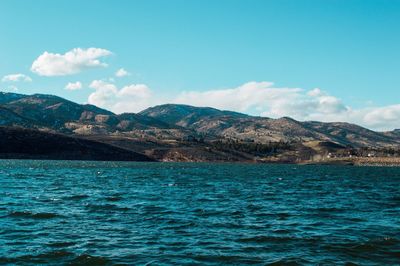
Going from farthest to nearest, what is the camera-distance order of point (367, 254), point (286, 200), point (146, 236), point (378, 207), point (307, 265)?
point (286, 200)
point (378, 207)
point (146, 236)
point (367, 254)
point (307, 265)

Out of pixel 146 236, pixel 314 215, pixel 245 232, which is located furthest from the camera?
pixel 314 215

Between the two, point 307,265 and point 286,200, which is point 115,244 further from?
point 286,200

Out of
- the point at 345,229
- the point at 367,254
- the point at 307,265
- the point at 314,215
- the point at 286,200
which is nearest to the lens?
the point at 307,265

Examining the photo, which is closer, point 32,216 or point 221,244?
point 221,244

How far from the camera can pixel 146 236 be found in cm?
3384

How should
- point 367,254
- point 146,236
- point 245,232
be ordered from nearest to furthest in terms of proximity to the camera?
point 367,254 → point 146,236 → point 245,232

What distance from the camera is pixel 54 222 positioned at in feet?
129

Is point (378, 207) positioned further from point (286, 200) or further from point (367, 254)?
point (367, 254)

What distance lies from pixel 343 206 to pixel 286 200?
28.0 ft

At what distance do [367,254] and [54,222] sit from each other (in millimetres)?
24781

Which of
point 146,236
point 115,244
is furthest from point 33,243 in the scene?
point 146,236

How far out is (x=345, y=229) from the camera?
129 feet

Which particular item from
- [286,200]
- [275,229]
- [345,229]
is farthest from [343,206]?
[275,229]

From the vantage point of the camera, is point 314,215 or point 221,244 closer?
point 221,244
